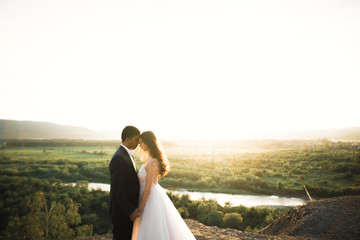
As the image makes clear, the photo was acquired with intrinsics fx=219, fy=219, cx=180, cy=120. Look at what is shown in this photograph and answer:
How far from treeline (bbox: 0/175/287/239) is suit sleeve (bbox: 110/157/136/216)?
20.0 feet

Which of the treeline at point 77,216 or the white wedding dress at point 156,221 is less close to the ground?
the white wedding dress at point 156,221

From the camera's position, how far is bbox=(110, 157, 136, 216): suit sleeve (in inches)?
137

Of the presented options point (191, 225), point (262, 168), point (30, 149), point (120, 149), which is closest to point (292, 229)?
point (191, 225)

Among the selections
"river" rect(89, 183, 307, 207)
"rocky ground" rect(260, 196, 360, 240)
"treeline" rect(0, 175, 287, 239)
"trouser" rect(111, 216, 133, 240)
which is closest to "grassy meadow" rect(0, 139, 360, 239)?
"treeline" rect(0, 175, 287, 239)

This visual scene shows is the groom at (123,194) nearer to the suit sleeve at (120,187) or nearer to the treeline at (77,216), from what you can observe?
the suit sleeve at (120,187)

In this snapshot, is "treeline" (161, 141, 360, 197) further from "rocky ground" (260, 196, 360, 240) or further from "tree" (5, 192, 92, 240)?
"tree" (5, 192, 92, 240)

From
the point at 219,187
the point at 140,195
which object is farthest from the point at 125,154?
the point at 219,187

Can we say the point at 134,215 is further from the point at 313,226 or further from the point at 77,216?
the point at 313,226

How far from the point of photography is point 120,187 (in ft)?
11.6

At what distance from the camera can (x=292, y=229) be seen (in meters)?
8.62

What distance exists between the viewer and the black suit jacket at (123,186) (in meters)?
3.49

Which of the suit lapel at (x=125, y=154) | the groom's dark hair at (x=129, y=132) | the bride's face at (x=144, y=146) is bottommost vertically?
the suit lapel at (x=125, y=154)

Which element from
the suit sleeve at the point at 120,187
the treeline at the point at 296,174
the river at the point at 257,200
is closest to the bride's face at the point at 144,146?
the suit sleeve at the point at 120,187

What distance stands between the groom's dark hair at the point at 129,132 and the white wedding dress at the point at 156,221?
60 cm
